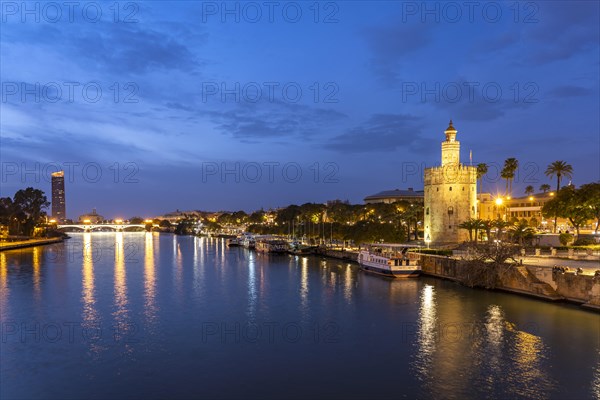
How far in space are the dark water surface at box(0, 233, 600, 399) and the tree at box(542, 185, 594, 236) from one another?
2242cm

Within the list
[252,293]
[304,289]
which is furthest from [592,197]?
[252,293]

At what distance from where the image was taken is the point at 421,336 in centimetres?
2977

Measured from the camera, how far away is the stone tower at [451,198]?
7231 centimetres

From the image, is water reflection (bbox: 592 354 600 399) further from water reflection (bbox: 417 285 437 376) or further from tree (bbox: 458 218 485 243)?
tree (bbox: 458 218 485 243)

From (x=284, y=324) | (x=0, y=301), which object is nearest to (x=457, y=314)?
(x=284, y=324)

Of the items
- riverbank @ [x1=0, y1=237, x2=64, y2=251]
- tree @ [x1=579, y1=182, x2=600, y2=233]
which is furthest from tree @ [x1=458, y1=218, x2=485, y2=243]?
riverbank @ [x1=0, y1=237, x2=64, y2=251]

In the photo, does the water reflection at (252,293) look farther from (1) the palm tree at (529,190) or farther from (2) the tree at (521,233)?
(1) the palm tree at (529,190)

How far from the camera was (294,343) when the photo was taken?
95.0 ft

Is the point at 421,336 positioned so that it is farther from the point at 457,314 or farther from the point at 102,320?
the point at 102,320

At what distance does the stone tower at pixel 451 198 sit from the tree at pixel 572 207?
11372 millimetres

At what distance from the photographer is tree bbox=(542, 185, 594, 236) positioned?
58350 millimetres

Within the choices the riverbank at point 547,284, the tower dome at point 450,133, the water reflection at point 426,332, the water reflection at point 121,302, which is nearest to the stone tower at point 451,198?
the tower dome at point 450,133

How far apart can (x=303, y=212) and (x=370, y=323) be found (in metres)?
103

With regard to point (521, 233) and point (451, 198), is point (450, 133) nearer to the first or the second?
point (451, 198)
